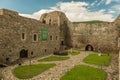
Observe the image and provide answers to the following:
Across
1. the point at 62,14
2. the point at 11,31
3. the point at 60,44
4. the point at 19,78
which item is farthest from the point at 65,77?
the point at 62,14

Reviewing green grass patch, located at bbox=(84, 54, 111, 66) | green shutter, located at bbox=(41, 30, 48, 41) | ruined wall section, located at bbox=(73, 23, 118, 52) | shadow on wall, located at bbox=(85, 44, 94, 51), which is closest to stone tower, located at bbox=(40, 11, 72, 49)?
ruined wall section, located at bbox=(73, 23, 118, 52)

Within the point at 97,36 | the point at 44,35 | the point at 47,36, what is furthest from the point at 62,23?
the point at 44,35

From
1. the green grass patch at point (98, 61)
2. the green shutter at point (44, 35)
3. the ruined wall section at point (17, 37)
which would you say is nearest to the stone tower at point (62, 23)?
the green shutter at point (44, 35)

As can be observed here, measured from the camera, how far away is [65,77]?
12305 millimetres

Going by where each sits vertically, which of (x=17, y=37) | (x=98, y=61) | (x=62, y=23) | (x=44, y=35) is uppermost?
(x=62, y=23)

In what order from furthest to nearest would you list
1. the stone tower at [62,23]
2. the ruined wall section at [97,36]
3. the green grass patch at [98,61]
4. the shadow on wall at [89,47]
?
the stone tower at [62,23] < the shadow on wall at [89,47] < the ruined wall section at [97,36] < the green grass patch at [98,61]

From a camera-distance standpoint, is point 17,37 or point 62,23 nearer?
point 17,37

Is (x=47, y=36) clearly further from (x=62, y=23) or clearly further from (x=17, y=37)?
(x=62, y=23)

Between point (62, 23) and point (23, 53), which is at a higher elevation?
point (62, 23)

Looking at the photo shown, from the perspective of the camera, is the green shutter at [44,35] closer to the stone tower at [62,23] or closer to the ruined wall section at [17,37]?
the ruined wall section at [17,37]

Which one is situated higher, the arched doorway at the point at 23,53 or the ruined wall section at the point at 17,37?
the ruined wall section at the point at 17,37

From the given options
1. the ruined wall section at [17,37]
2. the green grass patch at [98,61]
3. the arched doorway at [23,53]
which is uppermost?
the ruined wall section at [17,37]

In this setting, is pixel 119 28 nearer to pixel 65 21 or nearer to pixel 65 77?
pixel 65 21

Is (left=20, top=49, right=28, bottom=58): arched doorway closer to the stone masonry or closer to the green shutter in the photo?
the stone masonry
